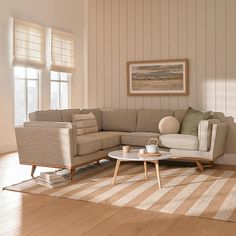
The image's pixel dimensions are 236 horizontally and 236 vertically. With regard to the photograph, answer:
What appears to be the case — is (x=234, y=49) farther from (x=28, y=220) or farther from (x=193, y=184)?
(x=28, y=220)

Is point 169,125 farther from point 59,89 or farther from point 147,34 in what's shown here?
point 59,89

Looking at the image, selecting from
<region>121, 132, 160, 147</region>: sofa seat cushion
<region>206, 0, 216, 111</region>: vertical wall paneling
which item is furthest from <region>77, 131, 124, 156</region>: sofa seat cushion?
<region>206, 0, 216, 111</region>: vertical wall paneling

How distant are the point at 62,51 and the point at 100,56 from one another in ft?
5.45

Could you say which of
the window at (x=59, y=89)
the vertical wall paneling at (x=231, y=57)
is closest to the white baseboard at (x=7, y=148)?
the window at (x=59, y=89)

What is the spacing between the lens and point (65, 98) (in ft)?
Result: 28.2

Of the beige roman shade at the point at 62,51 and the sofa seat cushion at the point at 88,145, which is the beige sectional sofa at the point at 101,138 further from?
the beige roman shade at the point at 62,51

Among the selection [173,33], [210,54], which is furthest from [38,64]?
[210,54]

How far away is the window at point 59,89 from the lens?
8.18 m

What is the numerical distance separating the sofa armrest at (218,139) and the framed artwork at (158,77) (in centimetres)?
99

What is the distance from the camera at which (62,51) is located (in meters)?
8.20

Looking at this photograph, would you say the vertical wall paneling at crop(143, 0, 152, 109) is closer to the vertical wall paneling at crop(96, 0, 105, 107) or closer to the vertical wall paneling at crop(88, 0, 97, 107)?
the vertical wall paneling at crop(96, 0, 105, 107)

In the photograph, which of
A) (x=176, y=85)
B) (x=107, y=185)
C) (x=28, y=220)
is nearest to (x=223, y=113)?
(x=176, y=85)

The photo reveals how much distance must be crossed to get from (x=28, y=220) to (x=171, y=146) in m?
2.71

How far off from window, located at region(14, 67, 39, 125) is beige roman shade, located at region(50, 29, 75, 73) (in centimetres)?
51
